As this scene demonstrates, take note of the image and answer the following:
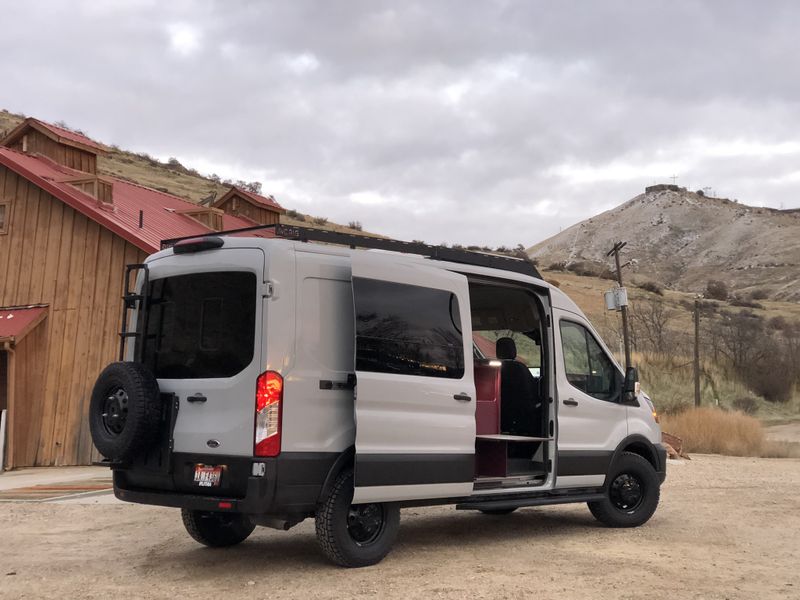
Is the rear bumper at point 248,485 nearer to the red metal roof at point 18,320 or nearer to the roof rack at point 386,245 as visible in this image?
the roof rack at point 386,245

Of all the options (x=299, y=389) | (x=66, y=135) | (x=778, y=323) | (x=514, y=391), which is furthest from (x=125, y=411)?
(x=778, y=323)

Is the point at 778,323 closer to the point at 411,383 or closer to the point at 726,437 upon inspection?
the point at 726,437

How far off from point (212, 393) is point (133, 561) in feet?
6.18

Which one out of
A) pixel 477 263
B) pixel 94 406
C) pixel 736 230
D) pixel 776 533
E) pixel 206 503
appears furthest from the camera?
pixel 736 230

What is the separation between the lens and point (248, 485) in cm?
622

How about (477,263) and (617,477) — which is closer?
(477,263)

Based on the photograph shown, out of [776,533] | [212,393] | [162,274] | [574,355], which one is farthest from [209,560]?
[776,533]

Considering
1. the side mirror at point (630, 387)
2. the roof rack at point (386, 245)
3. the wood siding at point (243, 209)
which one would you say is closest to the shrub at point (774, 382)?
the wood siding at point (243, 209)

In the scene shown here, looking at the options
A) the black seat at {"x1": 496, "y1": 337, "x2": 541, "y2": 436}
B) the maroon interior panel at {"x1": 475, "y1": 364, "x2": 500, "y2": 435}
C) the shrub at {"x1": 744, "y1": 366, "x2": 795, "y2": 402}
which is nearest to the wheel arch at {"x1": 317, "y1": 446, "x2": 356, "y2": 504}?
the maroon interior panel at {"x1": 475, "y1": 364, "x2": 500, "y2": 435}

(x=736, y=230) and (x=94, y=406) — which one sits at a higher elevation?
(x=736, y=230)

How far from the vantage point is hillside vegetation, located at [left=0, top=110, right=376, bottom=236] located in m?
54.8

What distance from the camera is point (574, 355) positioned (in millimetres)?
8984

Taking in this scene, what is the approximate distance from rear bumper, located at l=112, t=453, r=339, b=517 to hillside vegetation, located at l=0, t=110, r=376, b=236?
4398 centimetres

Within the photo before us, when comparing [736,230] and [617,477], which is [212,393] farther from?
[736,230]
